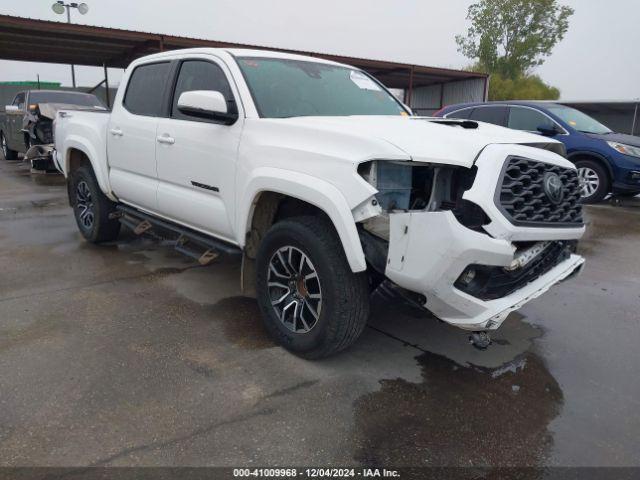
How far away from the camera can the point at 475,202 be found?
2516mm

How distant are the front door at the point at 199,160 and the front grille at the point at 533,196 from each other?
177 cm

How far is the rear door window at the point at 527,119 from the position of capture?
9.37 meters

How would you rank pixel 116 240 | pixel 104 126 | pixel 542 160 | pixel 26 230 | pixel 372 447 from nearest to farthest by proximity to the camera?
pixel 372 447 → pixel 542 160 → pixel 104 126 → pixel 116 240 → pixel 26 230

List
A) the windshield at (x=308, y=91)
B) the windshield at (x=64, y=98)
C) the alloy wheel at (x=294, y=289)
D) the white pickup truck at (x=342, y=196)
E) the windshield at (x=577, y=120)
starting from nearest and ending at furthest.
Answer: the white pickup truck at (x=342, y=196)
the alloy wheel at (x=294, y=289)
the windshield at (x=308, y=91)
the windshield at (x=577, y=120)
the windshield at (x=64, y=98)

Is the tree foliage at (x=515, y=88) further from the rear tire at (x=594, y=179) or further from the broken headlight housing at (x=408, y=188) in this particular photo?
the broken headlight housing at (x=408, y=188)

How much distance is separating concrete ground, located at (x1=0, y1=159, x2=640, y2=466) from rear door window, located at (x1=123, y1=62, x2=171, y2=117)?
1.56m

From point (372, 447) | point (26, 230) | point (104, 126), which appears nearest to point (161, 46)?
point (26, 230)

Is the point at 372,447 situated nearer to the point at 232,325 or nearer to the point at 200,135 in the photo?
the point at 232,325

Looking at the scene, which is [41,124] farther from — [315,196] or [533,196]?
[533,196]

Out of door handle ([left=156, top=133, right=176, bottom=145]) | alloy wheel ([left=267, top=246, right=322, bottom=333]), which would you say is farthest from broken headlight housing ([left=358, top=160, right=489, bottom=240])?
door handle ([left=156, top=133, right=176, bottom=145])

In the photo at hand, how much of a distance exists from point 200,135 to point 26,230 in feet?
13.2

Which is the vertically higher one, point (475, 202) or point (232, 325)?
point (475, 202)

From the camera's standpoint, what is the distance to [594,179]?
9070mm

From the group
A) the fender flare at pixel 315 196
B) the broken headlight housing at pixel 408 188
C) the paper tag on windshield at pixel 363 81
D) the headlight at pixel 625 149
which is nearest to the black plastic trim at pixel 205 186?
the fender flare at pixel 315 196
